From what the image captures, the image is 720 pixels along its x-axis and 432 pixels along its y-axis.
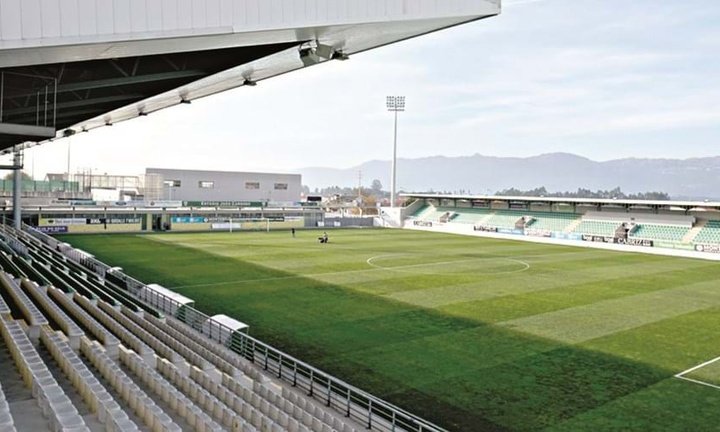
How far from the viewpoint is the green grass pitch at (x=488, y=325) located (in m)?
11.4

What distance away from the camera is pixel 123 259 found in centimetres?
3216

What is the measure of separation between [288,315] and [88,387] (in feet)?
39.9

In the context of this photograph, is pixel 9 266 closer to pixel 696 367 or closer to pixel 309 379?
pixel 309 379

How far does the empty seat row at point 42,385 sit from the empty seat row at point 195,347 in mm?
2690

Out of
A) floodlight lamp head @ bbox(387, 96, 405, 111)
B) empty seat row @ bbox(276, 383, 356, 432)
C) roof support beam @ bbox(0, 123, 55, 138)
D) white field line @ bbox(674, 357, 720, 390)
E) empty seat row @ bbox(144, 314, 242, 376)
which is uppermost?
floodlight lamp head @ bbox(387, 96, 405, 111)

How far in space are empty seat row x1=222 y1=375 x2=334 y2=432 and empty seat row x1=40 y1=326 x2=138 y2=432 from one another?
203cm

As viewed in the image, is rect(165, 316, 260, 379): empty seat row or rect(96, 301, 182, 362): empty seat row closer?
rect(96, 301, 182, 362): empty seat row

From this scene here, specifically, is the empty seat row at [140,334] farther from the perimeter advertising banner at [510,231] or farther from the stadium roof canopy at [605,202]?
the perimeter advertising banner at [510,231]

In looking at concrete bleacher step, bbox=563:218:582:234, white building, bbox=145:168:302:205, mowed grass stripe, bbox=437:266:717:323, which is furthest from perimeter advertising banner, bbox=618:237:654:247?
white building, bbox=145:168:302:205

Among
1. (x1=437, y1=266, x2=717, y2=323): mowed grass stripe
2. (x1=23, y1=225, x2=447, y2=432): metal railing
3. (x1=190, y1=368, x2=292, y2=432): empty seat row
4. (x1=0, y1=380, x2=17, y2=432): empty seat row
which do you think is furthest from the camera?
(x1=437, y1=266, x2=717, y2=323): mowed grass stripe

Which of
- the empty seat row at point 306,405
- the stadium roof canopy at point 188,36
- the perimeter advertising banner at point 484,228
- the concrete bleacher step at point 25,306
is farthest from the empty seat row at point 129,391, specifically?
→ the perimeter advertising banner at point 484,228

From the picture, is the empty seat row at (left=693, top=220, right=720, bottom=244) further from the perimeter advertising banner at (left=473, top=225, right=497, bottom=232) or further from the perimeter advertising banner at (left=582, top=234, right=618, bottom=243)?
the perimeter advertising banner at (left=473, top=225, right=497, bottom=232)

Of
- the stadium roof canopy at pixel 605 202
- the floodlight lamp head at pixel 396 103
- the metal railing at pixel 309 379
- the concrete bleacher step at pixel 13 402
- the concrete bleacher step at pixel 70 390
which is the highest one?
the floodlight lamp head at pixel 396 103

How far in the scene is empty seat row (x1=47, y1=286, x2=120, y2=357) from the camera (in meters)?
9.26
